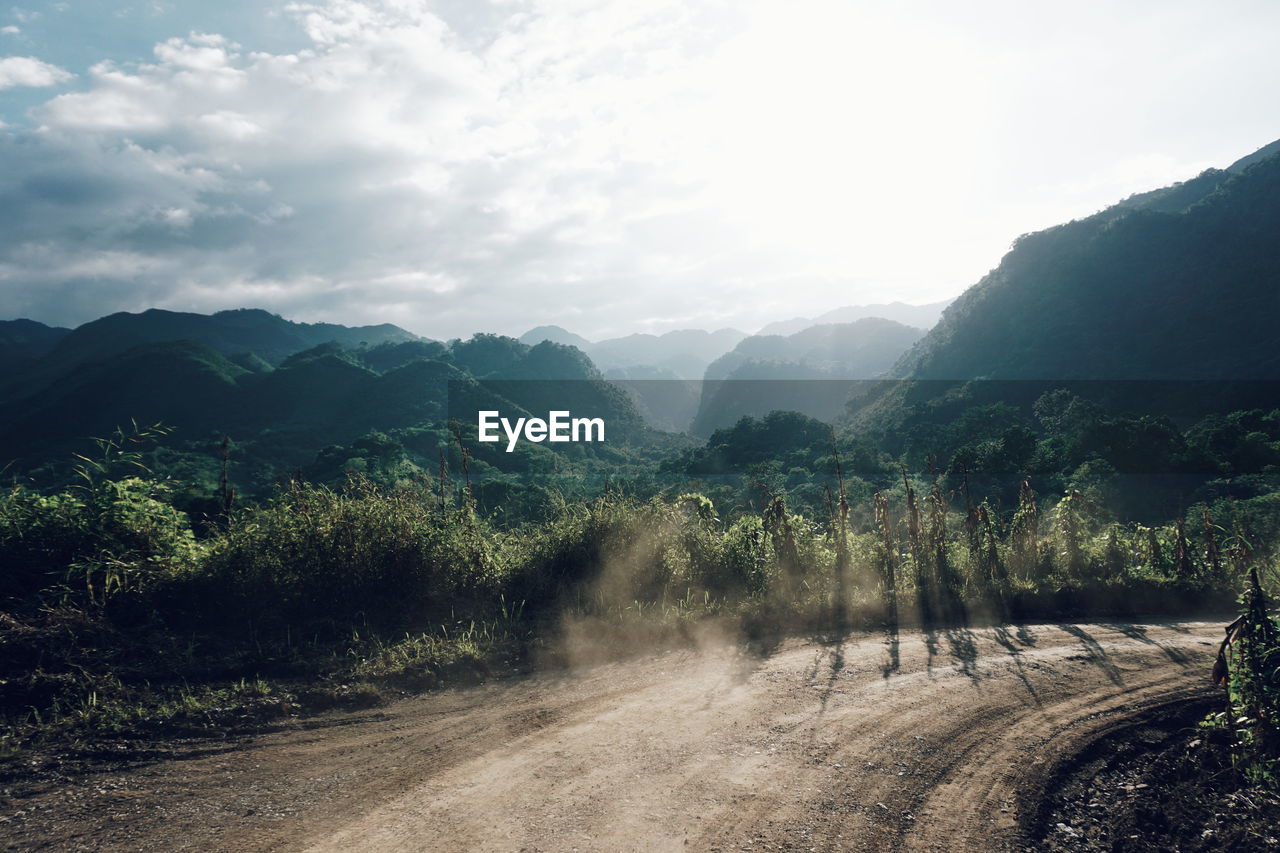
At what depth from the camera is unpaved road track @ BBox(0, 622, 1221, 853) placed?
325 cm

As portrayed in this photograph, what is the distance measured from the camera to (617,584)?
23.3ft

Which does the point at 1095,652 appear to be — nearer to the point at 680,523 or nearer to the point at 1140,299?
the point at 680,523

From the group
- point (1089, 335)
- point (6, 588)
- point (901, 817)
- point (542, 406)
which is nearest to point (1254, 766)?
point (901, 817)

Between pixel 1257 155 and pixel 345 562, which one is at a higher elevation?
pixel 1257 155

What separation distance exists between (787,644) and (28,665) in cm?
635

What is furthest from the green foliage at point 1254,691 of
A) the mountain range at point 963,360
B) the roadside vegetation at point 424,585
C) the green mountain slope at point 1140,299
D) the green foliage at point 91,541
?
the green mountain slope at point 1140,299

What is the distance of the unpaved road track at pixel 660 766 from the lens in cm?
325

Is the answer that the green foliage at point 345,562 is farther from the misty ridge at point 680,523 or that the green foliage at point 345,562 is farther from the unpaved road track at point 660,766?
the unpaved road track at point 660,766

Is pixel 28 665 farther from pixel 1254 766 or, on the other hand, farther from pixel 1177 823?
pixel 1254 766

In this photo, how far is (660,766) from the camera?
383 centimetres

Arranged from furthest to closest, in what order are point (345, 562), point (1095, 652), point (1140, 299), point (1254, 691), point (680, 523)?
1. point (1140, 299)
2. point (680, 523)
3. point (345, 562)
4. point (1095, 652)
5. point (1254, 691)

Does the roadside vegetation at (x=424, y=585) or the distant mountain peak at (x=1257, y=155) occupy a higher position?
the distant mountain peak at (x=1257, y=155)

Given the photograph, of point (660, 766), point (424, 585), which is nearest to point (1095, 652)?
point (660, 766)

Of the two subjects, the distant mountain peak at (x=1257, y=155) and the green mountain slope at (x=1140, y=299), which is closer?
the green mountain slope at (x=1140, y=299)
